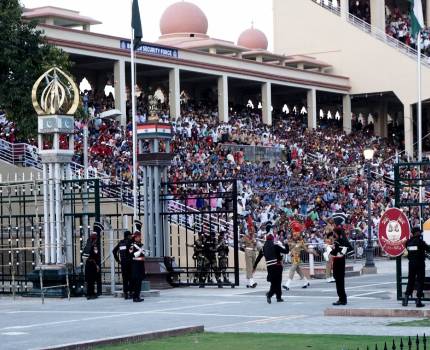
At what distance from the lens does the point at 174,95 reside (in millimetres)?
53312

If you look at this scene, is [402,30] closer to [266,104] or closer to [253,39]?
[253,39]

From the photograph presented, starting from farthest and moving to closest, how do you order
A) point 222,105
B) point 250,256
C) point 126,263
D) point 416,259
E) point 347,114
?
point 347,114
point 222,105
point 250,256
point 126,263
point 416,259

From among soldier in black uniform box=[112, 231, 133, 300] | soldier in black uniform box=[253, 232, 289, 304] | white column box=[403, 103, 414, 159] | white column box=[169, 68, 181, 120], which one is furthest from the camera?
white column box=[403, 103, 414, 159]

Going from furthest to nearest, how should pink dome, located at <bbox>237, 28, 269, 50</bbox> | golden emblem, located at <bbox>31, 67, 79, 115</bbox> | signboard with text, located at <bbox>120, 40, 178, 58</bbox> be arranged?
pink dome, located at <bbox>237, 28, 269, 50</bbox> < signboard with text, located at <bbox>120, 40, 178, 58</bbox> < golden emblem, located at <bbox>31, 67, 79, 115</bbox>

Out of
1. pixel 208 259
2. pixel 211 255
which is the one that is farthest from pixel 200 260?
pixel 211 255

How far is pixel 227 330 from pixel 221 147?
32.7m

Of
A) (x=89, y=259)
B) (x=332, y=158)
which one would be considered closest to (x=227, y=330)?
(x=89, y=259)

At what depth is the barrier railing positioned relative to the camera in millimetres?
69625

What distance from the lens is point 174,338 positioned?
16.4 m

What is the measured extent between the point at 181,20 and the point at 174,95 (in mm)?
13812

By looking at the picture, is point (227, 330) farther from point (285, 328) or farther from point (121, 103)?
point (121, 103)

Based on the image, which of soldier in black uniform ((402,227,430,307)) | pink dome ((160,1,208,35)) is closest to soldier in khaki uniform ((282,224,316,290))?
soldier in black uniform ((402,227,430,307))

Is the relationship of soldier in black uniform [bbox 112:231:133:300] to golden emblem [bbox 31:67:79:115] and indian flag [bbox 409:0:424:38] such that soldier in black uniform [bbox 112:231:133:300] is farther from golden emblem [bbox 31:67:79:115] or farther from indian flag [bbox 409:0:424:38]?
indian flag [bbox 409:0:424:38]

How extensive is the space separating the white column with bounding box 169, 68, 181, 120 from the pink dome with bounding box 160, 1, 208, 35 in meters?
11.6
